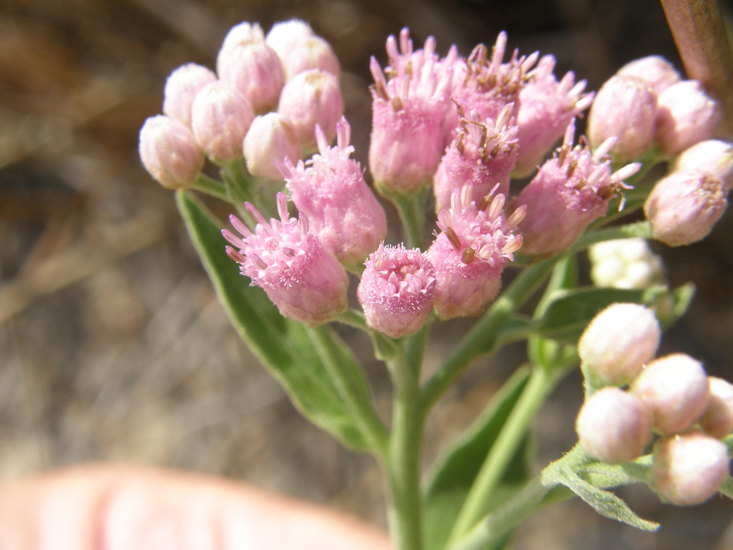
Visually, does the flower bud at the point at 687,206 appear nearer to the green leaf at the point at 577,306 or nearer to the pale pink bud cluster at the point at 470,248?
the green leaf at the point at 577,306

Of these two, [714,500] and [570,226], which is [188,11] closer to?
[570,226]

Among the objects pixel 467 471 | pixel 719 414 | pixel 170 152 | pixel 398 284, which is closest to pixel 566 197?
pixel 398 284

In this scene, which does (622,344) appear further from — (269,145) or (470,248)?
(269,145)

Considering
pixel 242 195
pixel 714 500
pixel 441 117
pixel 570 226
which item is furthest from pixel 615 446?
pixel 714 500

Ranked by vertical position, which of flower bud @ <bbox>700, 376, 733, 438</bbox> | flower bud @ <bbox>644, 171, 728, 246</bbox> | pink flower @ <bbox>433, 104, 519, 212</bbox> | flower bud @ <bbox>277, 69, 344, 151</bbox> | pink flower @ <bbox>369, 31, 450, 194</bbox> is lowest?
flower bud @ <bbox>700, 376, 733, 438</bbox>

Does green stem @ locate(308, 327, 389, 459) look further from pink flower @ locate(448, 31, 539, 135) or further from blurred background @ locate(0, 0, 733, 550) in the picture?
blurred background @ locate(0, 0, 733, 550)

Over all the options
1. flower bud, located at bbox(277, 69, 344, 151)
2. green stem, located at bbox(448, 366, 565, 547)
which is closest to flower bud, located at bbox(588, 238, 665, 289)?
green stem, located at bbox(448, 366, 565, 547)
